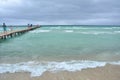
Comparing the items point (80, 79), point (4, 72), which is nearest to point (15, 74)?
point (4, 72)

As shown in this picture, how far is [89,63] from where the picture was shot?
8.24 metres

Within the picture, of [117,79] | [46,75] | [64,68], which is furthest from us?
[64,68]

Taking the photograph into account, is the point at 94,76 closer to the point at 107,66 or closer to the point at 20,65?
the point at 107,66

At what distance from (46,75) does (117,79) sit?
2234 mm

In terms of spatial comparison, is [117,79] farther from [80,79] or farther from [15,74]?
[15,74]

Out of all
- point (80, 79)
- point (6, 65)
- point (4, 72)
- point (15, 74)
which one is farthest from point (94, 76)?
point (6, 65)

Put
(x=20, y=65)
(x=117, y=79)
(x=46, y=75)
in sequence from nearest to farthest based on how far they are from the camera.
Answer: (x=117, y=79) < (x=46, y=75) < (x=20, y=65)

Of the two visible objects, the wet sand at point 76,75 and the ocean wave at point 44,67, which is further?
the ocean wave at point 44,67

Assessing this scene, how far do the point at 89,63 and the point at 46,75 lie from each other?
230 cm

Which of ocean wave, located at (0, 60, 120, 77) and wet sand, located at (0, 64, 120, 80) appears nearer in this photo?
wet sand, located at (0, 64, 120, 80)

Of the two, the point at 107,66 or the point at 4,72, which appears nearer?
the point at 4,72

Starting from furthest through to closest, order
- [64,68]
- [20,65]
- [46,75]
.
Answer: [20,65] → [64,68] → [46,75]

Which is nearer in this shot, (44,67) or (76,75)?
(76,75)

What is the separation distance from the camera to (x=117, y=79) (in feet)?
20.1
